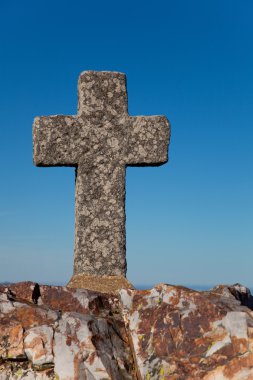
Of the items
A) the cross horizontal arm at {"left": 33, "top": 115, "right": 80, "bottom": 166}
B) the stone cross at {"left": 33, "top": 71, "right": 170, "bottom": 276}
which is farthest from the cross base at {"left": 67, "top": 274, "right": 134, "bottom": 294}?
the cross horizontal arm at {"left": 33, "top": 115, "right": 80, "bottom": 166}

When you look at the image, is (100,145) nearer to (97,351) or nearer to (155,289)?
(155,289)

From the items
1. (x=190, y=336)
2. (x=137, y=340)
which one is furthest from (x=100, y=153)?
(x=190, y=336)

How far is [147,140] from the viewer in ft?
34.9

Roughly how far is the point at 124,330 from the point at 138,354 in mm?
414

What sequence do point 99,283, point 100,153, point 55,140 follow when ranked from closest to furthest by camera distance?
1. point 99,283
2. point 55,140
3. point 100,153

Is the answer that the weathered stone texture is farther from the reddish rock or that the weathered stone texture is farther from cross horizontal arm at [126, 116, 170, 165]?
cross horizontal arm at [126, 116, 170, 165]

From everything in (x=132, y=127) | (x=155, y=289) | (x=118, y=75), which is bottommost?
(x=155, y=289)

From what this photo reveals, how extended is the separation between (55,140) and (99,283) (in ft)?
8.91

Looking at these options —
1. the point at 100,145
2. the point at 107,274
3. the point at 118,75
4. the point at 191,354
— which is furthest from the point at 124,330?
the point at 118,75

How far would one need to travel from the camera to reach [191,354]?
4594mm

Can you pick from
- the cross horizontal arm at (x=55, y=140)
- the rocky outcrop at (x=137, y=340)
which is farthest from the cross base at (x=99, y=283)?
the rocky outcrop at (x=137, y=340)

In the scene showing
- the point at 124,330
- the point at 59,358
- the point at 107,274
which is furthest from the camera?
the point at 107,274

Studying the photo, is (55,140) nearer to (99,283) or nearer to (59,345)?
(99,283)

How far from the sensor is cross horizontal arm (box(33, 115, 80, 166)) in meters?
10.2
